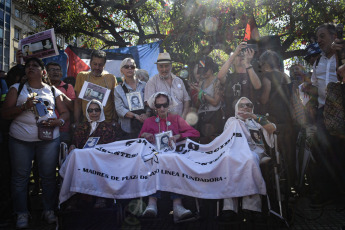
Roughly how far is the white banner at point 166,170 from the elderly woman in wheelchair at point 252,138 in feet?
0.28

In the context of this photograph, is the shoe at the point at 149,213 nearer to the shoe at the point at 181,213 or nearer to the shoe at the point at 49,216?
the shoe at the point at 181,213

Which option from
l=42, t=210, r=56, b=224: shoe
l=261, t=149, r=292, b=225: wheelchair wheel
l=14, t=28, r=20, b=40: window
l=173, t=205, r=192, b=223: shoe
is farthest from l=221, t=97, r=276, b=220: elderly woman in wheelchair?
l=14, t=28, r=20, b=40: window

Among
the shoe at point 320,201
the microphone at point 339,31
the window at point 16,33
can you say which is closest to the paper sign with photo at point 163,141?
the shoe at point 320,201

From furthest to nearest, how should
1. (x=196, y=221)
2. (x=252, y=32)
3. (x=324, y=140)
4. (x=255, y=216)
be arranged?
(x=252, y=32) → (x=324, y=140) → (x=196, y=221) → (x=255, y=216)

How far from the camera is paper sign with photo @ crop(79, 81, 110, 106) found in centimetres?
494

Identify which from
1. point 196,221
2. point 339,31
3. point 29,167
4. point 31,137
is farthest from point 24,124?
point 339,31

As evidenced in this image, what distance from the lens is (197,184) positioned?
3.70m

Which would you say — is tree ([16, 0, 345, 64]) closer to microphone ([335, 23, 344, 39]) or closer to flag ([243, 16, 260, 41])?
flag ([243, 16, 260, 41])

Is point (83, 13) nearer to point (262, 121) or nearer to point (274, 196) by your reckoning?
point (262, 121)

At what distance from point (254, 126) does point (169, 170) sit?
4.25 feet

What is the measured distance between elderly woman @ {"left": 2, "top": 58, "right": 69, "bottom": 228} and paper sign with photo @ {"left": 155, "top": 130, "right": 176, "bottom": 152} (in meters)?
1.34

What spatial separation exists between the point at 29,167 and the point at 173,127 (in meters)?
2.04

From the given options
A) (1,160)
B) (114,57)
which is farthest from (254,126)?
(114,57)

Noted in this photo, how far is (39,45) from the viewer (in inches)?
208
